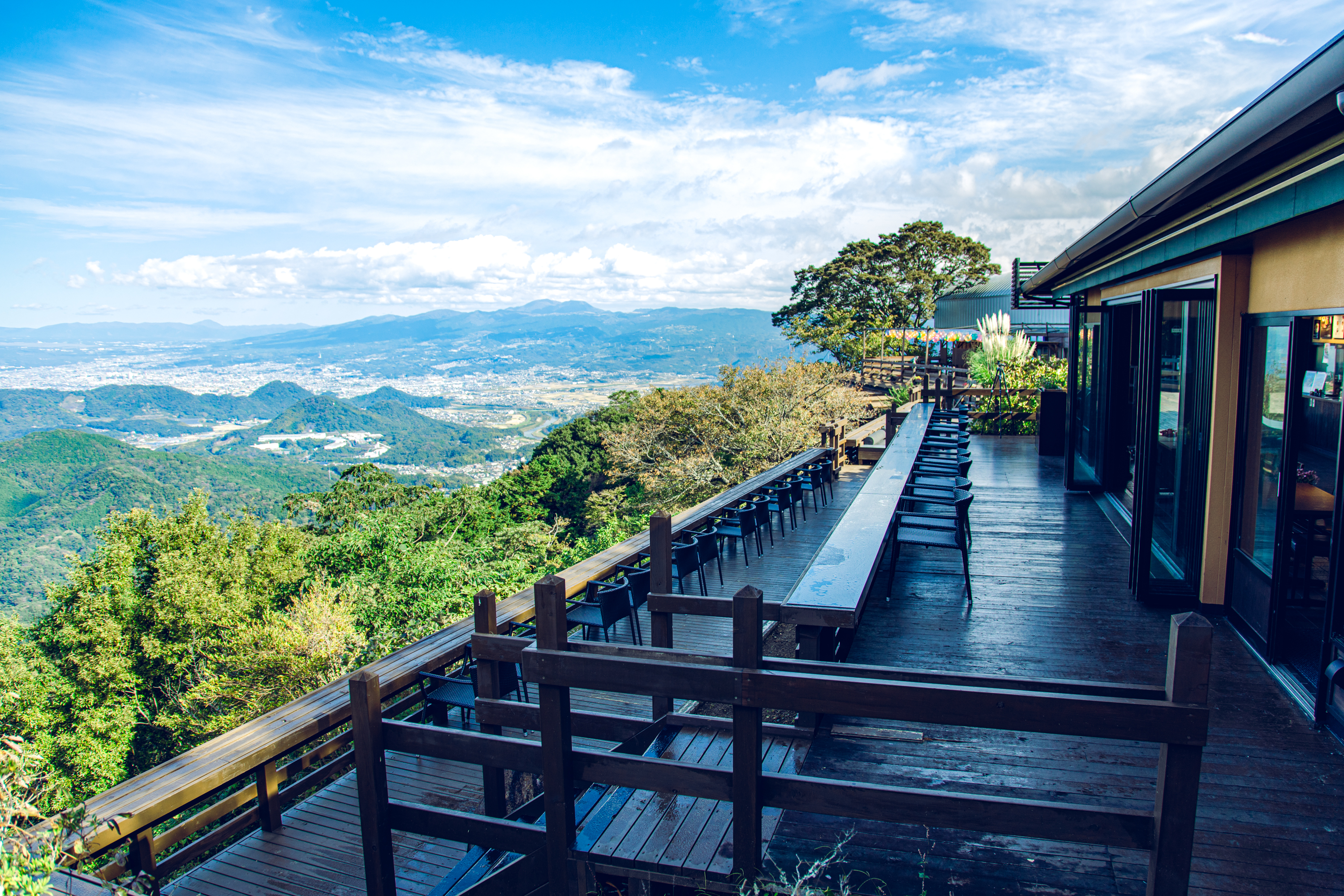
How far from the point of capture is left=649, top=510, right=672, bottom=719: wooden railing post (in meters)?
3.21

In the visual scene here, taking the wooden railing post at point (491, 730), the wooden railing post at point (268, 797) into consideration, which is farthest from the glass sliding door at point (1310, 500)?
the wooden railing post at point (268, 797)

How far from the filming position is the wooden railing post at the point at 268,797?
399 cm

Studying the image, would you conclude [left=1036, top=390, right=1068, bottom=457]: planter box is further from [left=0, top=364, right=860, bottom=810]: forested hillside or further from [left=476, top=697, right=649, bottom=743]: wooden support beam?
[left=0, top=364, right=860, bottom=810]: forested hillside

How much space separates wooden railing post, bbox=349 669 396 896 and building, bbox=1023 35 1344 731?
332 centimetres

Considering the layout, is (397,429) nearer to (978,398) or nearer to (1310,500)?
(978,398)

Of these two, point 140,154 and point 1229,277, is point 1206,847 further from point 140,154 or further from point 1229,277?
point 140,154

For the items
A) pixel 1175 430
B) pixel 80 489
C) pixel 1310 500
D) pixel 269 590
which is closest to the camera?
pixel 1310 500

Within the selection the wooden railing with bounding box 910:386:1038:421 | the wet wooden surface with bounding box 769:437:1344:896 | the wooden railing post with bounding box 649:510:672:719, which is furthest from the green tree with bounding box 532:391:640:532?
the wooden railing post with bounding box 649:510:672:719

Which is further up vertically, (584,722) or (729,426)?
(584,722)

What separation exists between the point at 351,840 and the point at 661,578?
101 inches

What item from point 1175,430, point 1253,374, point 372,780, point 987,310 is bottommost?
point 372,780

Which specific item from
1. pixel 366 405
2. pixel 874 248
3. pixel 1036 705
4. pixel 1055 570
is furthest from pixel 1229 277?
pixel 366 405

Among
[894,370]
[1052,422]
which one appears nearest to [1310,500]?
[1052,422]

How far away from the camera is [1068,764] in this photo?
112 inches
